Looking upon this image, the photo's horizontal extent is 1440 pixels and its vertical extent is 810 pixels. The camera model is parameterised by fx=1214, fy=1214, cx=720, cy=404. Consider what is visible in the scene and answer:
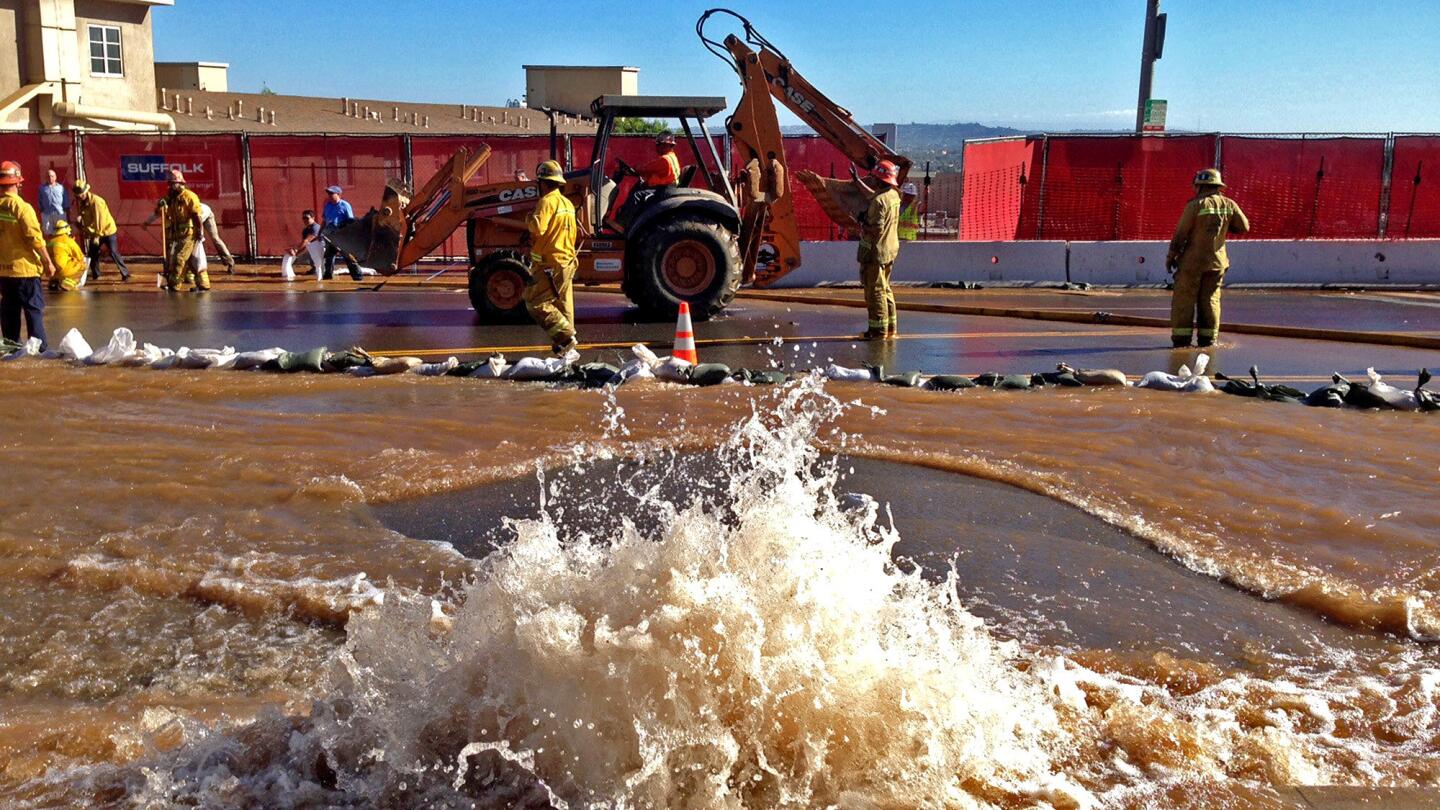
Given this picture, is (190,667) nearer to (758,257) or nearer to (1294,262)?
(758,257)

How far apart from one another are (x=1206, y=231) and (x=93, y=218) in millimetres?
15490

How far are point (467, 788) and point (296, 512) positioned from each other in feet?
10.1

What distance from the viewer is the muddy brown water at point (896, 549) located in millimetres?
3873

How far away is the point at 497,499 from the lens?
6320 mm

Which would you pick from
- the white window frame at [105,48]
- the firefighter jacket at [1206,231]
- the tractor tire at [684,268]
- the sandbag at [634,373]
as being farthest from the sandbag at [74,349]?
the white window frame at [105,48]

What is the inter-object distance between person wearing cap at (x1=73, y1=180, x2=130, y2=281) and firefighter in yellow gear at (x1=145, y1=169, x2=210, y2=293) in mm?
1844

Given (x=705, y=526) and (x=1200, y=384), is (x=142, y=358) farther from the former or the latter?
(x=1200, y=384)

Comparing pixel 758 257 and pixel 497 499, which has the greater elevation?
pixel 758 257

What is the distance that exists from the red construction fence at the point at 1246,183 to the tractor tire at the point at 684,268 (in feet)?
28.6

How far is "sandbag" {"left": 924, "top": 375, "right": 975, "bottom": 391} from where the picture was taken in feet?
29.5

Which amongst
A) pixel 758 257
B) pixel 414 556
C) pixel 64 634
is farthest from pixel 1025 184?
pixel 64 634

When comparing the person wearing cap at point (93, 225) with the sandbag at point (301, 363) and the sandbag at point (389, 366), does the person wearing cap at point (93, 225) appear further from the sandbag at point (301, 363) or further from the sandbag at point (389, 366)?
the sandbag at point (389, 366)

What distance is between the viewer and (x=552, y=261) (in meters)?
10.2

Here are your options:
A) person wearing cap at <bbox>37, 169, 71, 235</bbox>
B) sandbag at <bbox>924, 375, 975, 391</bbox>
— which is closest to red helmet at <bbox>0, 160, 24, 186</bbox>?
sandbag at <bbox>924, 375, 975, 391</bbox>
